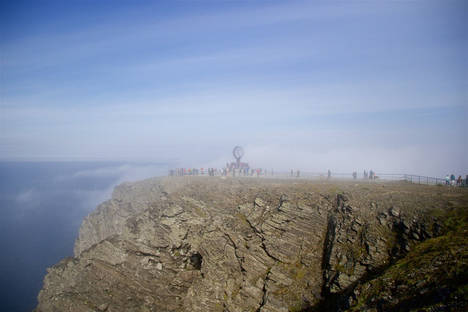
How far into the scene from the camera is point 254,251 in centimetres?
2948

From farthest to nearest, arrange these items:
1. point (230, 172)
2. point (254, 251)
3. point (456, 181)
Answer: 1. point (230, 172)
2. point (456, 181)
3. point (254, 251)

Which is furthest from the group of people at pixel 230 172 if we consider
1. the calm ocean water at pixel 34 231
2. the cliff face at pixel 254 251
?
the calm ocean water at pixel 34 231

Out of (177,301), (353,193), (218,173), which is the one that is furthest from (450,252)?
(218,173)

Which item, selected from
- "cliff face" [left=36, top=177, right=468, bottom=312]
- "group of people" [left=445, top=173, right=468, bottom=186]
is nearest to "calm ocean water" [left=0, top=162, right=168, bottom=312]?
"cliff face" [left=36, top=177, right=468, bottom=312]

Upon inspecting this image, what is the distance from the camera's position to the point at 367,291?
65.0 ft

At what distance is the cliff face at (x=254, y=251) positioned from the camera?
82.9 ft

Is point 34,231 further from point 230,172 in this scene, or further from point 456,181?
point 456,181

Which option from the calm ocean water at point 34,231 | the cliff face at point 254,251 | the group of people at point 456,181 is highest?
the group of people at point 456,181

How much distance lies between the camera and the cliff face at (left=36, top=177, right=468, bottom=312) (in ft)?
82.9

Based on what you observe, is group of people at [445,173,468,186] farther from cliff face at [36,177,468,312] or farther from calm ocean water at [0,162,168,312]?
calm ocean water at [0,162,168,312]

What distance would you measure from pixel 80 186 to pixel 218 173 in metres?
174

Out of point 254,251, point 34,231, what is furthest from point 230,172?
point 34,231

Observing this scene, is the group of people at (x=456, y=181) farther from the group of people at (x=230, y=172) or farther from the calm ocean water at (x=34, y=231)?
the calm ocean water at (x=34, y=231)

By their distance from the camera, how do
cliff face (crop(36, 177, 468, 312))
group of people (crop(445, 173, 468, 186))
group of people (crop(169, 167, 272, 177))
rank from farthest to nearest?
group of people (crop(169, 167, 272, 177)), group of people (crop(445, 173, 468, 186)), cliff face (crop(36, 177, 468, 312))
